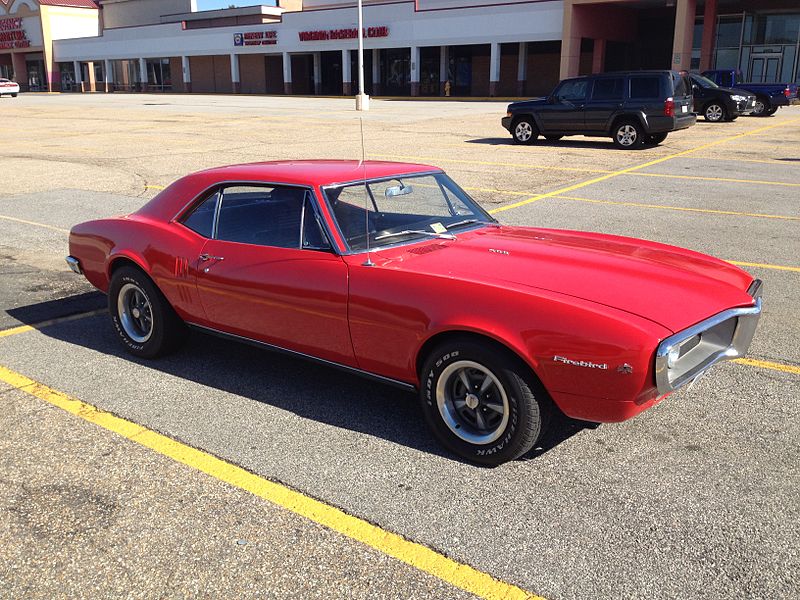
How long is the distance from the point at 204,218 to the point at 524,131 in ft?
54.6

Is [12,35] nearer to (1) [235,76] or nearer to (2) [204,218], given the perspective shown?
(1) [235,76]

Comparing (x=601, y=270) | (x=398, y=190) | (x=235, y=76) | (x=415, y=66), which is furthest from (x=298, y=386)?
(x=235, y=76)

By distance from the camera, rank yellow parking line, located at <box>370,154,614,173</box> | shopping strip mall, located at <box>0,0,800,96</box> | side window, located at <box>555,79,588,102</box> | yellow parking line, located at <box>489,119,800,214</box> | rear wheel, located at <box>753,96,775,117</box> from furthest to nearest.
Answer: shopping strip mall, located at <box>0,0,800,96</box>
rear wheel, located at <box>753,96,775,117</box>
side window, located at <box>555,79,588,102</box>
yellow parking line, located at <box>370,154,614,173</box>
yellow parking line, located at <box>489,119,800,214</box>

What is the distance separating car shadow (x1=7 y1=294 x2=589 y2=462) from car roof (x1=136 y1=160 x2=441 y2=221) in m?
0.94

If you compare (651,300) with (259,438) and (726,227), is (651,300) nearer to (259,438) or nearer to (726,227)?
(259,438)

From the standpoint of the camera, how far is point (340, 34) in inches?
2195

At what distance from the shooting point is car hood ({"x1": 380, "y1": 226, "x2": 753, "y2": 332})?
3538 mm

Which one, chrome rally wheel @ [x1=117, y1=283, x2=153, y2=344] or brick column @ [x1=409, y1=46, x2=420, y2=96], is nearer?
chrome rally wheel @ [x1=117, y1=283, x2=153, y2=344]

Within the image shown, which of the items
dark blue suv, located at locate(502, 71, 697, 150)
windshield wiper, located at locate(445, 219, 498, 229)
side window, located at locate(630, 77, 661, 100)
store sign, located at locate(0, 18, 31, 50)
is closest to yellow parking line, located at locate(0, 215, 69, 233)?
windshield wiper, located at locate(445, 219, 498, 229)

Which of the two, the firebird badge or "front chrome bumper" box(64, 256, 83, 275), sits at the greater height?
the firebird badge

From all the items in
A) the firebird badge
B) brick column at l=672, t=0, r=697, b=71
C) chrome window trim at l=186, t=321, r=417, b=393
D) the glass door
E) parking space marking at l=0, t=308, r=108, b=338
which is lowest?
parking space marking at l=0, t=308, r=108, b=338

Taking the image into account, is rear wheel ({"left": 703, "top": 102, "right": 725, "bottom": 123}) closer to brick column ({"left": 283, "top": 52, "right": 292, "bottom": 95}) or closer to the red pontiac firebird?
the red pontiac firebird

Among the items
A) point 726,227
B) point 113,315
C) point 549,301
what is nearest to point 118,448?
point 113,315

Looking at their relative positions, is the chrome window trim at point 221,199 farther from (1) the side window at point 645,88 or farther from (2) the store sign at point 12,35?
(2) the store sign at point 12,35
